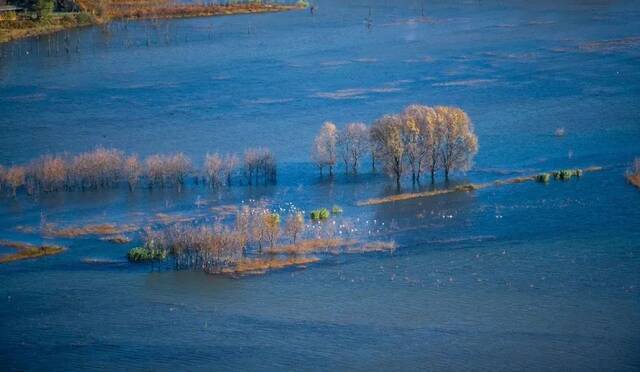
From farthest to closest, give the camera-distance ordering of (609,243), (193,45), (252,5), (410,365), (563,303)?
1. (252,5)
2. (193,45)
3. (609,243)
4. (563,303)
5. (410,365)

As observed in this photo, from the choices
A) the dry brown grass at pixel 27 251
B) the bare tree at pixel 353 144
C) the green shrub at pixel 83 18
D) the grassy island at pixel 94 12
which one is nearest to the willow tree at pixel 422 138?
the bare tree at pixel 353 144

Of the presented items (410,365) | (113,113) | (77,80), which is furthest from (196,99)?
(410,365)

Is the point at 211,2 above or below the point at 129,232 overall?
above

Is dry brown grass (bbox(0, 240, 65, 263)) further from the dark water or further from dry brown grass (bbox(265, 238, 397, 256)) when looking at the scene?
dry brown grass (bbox(265, 238, 397, 256))

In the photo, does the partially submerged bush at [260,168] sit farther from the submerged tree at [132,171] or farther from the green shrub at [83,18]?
the green shrub at [83,18]

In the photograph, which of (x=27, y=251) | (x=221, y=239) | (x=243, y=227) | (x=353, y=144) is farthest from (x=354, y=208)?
(x=27, y=251)

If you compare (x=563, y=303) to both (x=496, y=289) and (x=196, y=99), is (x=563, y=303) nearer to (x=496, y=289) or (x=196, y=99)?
(x=496, y=289)

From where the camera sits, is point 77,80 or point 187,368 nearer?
point 187,368
